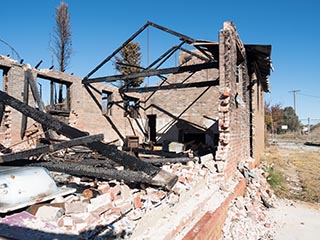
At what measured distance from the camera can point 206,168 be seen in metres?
6.09

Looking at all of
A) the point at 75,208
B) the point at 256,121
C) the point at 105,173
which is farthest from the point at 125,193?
the point at 256,121

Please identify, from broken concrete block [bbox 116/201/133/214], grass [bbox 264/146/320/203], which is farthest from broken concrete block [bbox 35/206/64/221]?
grass [bbox 264/146/320/203]

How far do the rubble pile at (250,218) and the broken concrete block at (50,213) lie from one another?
2.92m

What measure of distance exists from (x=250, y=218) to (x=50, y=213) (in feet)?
14.3

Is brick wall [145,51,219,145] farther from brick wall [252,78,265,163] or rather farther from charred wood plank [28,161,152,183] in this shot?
charred wood plank [28,161,152,183]

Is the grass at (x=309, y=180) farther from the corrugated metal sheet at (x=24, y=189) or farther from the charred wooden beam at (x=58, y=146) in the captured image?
the corrugated metal sheet at (x=24, y=189)

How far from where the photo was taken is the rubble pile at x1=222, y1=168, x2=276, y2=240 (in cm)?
492

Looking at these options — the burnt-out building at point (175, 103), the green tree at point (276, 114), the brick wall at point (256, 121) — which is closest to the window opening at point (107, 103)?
the burnt-out building at point (175, 103)

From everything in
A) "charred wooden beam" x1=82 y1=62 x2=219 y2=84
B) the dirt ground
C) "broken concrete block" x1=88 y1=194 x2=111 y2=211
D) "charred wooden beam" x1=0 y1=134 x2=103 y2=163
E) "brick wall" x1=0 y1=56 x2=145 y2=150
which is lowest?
the dirt ground

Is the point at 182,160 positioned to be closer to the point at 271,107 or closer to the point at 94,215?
the point at 94,215

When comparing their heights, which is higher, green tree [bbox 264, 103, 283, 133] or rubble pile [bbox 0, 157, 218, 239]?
green tree [bbox 264, 103, 283, 133]

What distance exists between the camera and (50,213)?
2.92m

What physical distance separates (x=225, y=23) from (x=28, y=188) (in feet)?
20.0

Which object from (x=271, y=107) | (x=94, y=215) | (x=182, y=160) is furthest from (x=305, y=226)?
(x=271, y=107)
